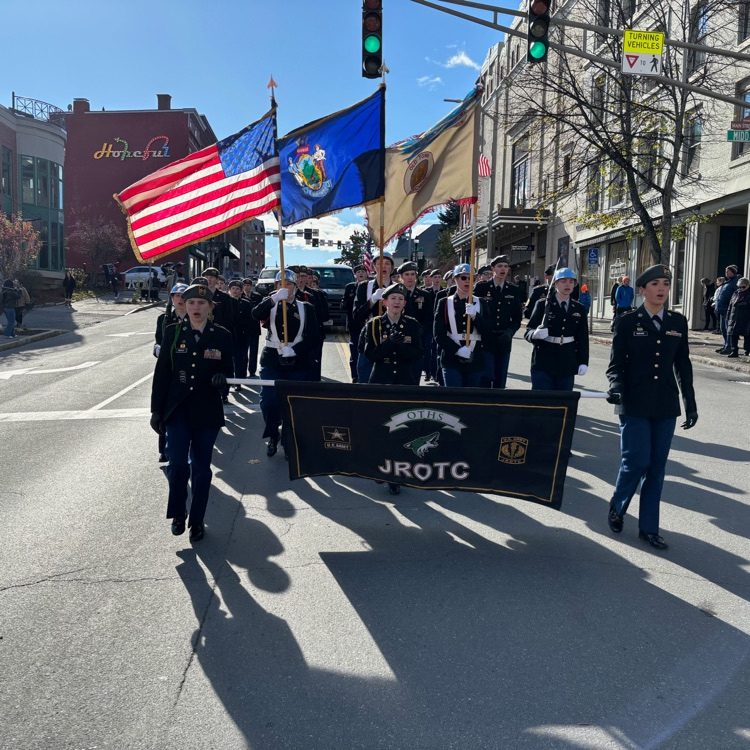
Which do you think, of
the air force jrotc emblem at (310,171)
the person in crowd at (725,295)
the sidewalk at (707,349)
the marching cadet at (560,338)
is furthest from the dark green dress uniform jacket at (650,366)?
the person in crowd at (725,295)

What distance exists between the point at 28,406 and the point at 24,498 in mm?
5369

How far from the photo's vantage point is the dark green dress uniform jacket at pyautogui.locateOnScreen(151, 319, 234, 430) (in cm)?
525

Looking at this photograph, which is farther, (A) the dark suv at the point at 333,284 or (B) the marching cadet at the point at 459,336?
(A) the dark suv at the point at 333,284

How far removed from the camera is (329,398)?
5262 millimetres

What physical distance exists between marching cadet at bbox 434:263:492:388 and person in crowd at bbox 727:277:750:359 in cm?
1135

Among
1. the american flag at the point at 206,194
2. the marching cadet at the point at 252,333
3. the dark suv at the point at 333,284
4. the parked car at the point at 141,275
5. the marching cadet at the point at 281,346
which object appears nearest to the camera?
the american flag at the point at 206,194

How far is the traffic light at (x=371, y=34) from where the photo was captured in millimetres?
11922

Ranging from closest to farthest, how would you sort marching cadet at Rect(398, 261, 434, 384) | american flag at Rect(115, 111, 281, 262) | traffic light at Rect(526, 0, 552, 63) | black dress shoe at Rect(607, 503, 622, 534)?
black dress shoe at Rect(607, 503, 622, 534) < american flag at Rect(115, 111, 281, 262) < marching cadet at Rect(398, 261, 434, 384) < traffic light at Rect(526, 0, 552, 63)

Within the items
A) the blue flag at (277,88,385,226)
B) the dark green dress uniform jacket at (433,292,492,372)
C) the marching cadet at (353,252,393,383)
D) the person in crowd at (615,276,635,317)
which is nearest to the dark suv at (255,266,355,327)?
the person in crowd at (615,276,635,317)

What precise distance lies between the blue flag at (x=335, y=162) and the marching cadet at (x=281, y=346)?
3.66 ft

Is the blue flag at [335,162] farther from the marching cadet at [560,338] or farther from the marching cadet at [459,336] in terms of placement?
the marching cadet at [560,338]

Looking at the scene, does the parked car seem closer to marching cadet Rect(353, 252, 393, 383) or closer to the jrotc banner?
marching cadet Rect(353, 252, 393, 383)

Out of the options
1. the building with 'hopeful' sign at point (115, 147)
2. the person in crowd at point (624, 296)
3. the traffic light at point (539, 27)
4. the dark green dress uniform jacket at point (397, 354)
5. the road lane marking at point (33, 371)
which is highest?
the building with 'hopeful' sign at point (115, 147)

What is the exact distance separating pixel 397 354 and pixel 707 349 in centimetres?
1543
